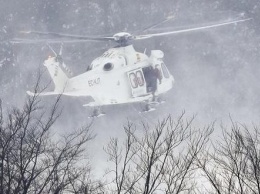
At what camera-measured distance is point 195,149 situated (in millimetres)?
10453

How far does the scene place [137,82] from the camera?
77.5ft

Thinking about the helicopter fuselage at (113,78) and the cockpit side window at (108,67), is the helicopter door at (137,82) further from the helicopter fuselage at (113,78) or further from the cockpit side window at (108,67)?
the cockpit side window at (108,67)

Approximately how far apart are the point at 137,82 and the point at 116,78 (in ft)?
4.91

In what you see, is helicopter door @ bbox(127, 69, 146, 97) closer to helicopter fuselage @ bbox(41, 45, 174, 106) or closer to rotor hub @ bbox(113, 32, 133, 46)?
helicopter fuselage @ bbox(41, 45, 174, 106)

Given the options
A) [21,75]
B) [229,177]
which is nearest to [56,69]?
[229,177]

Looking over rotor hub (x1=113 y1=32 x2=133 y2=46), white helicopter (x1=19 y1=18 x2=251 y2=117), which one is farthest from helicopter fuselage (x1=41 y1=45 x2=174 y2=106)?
rotor hub (x1=113 y1=32 x2=133 y2=46)

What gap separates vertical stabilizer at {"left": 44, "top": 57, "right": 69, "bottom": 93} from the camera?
77.2 ft

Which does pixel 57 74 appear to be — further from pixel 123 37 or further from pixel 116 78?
pixel 123 37

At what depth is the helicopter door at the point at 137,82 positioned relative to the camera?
23484 millimetres

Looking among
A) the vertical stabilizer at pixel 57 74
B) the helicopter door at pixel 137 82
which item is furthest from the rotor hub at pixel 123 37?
the vertical stabilizer at pixel 57 74

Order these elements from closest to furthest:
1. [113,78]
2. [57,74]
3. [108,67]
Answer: [108,67] < [113,78] < [57,74]

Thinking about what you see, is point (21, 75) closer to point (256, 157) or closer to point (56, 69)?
point (56, 69)

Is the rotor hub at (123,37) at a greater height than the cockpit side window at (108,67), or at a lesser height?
greater

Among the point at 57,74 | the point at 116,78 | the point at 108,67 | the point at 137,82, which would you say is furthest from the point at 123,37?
the point at 57,74
